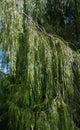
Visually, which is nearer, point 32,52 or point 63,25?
point 32,52

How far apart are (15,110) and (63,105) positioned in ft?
1.19

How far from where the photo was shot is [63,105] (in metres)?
2.48

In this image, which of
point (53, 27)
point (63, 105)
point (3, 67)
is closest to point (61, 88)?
point (63, 105)

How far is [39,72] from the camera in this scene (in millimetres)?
2465

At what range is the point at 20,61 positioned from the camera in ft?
8.19

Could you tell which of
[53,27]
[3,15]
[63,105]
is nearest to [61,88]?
[63,105]

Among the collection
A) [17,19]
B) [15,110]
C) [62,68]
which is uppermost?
[17,19]

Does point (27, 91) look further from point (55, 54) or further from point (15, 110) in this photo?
point (55, 54)

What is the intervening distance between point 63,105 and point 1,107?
100cm

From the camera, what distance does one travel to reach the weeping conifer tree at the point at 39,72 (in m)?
2.34

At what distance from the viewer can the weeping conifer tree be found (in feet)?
7.69

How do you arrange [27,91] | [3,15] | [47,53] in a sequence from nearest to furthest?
[3,15]
[47,53]
[27,91]

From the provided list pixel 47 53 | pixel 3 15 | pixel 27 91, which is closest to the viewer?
pixel 3 15

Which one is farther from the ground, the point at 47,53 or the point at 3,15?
the point at 3,15
